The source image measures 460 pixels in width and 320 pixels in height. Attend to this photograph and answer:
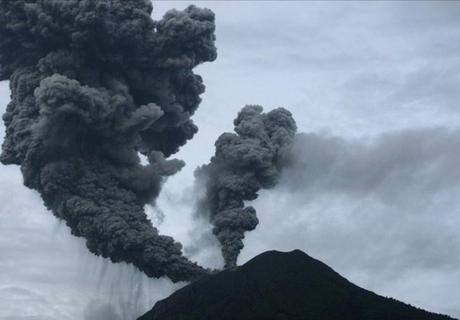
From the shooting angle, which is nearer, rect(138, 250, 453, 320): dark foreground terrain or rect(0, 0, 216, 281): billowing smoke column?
rect(0, 0, 216, 281): billowing smoke column

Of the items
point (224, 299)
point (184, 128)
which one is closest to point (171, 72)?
point (184, 128)

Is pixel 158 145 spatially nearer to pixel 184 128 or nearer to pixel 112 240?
pixel 184 128

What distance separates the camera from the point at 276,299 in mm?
67250

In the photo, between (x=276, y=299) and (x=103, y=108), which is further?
(x=276, y=299)

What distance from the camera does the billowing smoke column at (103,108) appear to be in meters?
48.6

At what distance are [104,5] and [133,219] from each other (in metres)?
16.9

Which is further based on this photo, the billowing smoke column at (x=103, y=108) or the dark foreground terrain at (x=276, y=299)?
the dark foreground terrain at (x=276, y=299)

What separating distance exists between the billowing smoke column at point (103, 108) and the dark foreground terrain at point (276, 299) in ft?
49.4

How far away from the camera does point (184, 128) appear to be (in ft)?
211

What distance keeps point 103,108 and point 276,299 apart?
27.1m

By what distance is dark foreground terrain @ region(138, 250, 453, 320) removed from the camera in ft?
210

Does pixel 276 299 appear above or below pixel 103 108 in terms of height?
below

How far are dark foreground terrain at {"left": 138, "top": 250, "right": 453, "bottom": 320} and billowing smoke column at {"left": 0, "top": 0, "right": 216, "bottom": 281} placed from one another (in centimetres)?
1507

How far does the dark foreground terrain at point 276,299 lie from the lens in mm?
64125
